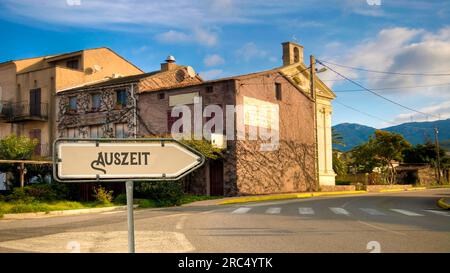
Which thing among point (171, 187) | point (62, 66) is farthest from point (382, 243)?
point (62, 66)

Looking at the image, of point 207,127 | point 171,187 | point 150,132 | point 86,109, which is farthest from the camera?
point 86,109

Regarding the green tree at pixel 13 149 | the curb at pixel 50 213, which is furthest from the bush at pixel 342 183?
the curb at pixel 50 213

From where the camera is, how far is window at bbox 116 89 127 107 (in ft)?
116

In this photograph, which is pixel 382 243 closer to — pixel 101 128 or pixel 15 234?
pixel 15 234

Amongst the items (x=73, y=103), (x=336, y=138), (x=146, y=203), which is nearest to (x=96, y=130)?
(x=73, y=103)

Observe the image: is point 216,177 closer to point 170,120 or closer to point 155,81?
point 170,120

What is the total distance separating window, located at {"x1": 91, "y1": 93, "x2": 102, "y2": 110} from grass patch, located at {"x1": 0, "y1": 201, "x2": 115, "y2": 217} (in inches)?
569

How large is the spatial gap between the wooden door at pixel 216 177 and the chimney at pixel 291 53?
1573 centimetres

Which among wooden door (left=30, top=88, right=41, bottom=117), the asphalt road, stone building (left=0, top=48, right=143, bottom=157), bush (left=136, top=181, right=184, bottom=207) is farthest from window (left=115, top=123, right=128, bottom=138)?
the asphalt road

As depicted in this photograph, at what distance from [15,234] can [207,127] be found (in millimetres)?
20764

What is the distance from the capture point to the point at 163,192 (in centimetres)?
2400

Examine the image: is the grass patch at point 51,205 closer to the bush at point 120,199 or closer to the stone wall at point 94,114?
the bush at point 120,199

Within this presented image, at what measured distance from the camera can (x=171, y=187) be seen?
24.2 meters

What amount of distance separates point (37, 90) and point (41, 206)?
799 inches
